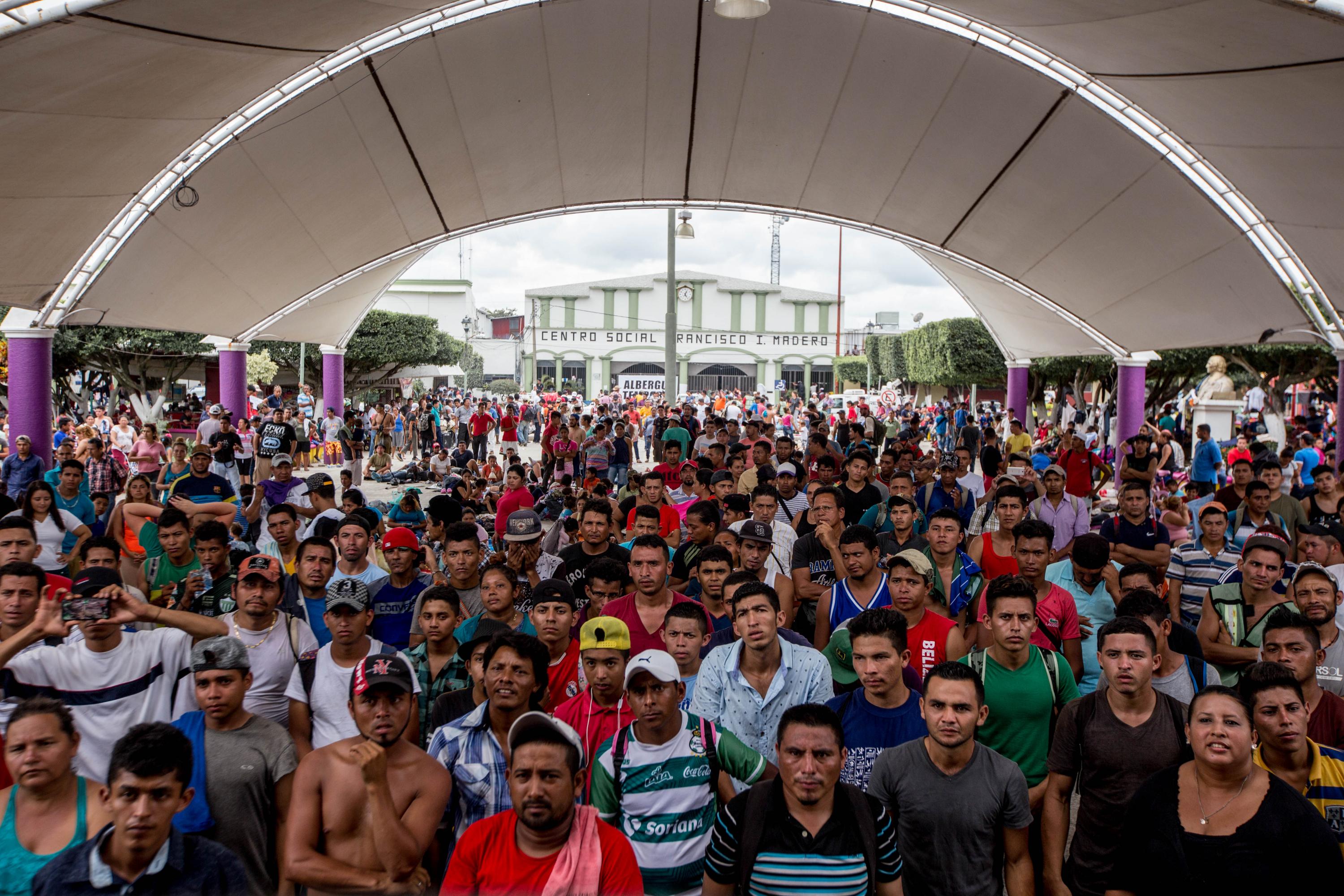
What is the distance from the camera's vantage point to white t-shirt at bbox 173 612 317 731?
4445 mm

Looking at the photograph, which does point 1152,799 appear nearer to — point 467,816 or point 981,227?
point 467,816

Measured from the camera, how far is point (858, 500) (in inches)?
344

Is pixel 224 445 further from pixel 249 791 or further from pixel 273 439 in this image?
pixel 249 791

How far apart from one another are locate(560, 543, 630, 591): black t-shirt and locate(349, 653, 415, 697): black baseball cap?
2.68m

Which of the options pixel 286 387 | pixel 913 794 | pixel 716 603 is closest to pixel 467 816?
pixel 913 794

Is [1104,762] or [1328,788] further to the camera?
[1104,762]

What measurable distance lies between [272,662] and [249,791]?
1.01 metres

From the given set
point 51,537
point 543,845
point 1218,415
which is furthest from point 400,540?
point 1218,415

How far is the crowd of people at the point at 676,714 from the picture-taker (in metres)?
3.06

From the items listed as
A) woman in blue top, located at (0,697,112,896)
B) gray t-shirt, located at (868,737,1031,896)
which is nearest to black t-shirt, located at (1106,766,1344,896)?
gray t-shirt, located at (868,737,1031,896)

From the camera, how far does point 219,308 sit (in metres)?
15.9

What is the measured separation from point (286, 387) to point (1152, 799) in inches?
1761

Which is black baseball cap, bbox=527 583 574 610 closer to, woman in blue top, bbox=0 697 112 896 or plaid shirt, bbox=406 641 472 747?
plaid shirt, bbox=406 641 472 747

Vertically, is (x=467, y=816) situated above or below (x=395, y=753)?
below
